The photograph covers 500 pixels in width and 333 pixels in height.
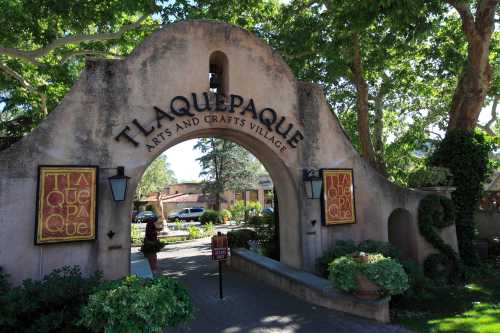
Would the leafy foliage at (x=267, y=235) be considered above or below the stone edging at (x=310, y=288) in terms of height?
above

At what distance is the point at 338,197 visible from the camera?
385 inches

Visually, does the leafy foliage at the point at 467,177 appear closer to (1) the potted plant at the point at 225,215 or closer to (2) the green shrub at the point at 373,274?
(2) the green shrub at the point at 373,274

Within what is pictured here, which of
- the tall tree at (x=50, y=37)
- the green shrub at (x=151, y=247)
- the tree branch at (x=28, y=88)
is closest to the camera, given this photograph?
the tall tree at (x=50, y=37)

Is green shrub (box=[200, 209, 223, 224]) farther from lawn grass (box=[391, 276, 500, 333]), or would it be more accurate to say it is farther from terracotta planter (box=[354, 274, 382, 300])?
terracotta planter (box=[354, 274, 382, 300])

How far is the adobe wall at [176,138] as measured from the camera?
22.5ft

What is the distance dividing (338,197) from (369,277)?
316 centimetres

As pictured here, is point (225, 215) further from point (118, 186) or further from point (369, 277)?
point (369, 277)

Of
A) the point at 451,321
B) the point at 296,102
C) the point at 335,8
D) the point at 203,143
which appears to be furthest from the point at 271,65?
the point at 203,143

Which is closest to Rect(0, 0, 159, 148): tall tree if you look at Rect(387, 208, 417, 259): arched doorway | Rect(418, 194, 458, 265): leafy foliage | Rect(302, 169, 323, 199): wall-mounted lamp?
Rect(302, 169, 323, 199): wall-mounted lamp

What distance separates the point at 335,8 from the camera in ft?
40.9

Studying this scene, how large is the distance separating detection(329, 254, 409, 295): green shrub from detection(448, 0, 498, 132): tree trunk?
796cm

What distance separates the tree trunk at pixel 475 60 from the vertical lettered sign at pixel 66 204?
12259 mm

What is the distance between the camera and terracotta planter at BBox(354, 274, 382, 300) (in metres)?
6.95

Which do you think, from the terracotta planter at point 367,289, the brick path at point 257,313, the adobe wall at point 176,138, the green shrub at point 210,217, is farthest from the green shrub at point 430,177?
the green shrub at point 210,217
